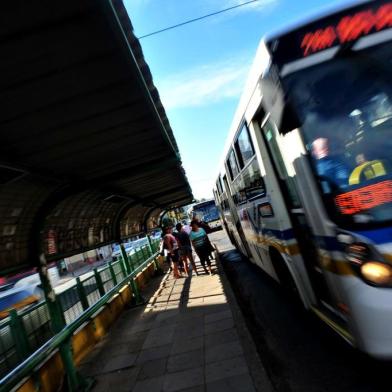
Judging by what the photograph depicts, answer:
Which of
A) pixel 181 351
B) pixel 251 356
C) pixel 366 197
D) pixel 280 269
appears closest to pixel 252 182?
pixel 280 269

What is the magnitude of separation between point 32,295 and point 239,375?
9.24 metres

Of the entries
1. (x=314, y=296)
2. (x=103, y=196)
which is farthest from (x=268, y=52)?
(x=103, y=196)

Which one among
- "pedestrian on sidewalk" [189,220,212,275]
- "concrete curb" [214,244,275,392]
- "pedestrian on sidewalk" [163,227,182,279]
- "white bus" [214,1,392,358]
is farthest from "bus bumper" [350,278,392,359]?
"pedestrian on sidewalk" [163,227,182,279]

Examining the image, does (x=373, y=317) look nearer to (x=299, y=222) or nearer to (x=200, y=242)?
(x=299, y=222)

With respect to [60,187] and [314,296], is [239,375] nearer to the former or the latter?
[314,296]

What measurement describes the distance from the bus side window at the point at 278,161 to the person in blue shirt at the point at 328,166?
0.79 m

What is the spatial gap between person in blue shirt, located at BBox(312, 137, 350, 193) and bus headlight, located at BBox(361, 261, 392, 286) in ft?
2.28

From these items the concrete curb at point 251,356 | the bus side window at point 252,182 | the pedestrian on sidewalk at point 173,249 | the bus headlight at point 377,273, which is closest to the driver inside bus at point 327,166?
the bus headlight at point 377,273

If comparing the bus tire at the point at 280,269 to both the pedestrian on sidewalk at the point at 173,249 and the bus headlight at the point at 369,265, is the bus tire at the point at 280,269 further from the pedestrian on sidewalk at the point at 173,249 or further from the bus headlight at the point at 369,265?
the pedestrian on sidewalk at the point at 173,249

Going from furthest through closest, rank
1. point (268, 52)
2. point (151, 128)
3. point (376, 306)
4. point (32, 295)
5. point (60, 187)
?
point (32, 295), point (60, 187), point (151, 128), point (268, 52), point (376, 306)

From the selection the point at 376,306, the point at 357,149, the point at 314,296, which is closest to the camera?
the point at 376,306

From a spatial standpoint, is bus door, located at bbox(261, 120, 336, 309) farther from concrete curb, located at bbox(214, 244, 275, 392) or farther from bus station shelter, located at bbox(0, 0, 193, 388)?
bus station shelter, located at bbox(0, 0, 193, 388)

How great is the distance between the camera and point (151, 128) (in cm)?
525

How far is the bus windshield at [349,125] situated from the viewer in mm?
3119
